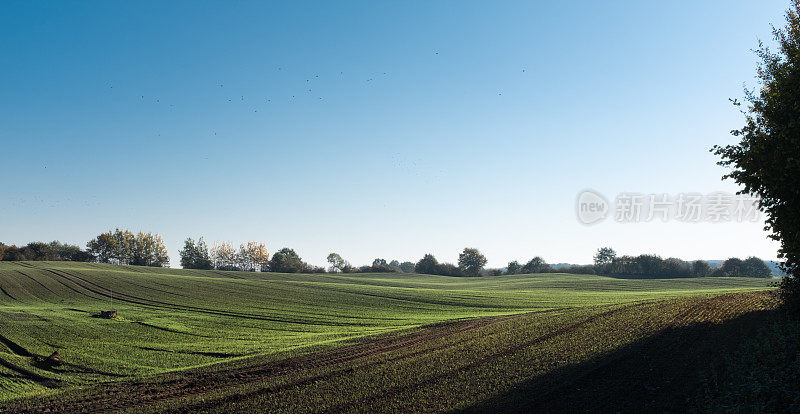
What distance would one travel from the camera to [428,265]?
433 ft

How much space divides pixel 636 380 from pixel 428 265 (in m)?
120

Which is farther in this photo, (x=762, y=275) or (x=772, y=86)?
(x=762, y=275)

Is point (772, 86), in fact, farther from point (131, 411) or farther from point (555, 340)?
point (131, 411)

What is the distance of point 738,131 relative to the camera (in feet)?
60.1

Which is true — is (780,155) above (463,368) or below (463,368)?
above

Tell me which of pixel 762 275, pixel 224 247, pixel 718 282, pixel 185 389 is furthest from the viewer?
pixel 224 247

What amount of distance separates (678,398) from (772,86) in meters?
14.5

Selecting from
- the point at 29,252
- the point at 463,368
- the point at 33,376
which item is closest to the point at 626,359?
the point at 463,368

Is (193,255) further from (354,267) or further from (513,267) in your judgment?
(513,267)

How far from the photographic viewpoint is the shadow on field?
35.7 ft

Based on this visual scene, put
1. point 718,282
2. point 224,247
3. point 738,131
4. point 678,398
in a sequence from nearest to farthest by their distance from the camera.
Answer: point 678,398 → point 738,131 → point 718,282 → point 224,247

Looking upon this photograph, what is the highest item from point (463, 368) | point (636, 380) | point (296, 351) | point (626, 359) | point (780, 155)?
point (780, 155)

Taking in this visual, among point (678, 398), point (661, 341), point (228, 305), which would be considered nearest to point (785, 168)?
point (661, 341)

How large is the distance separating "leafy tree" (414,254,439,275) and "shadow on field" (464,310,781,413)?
377 ft
